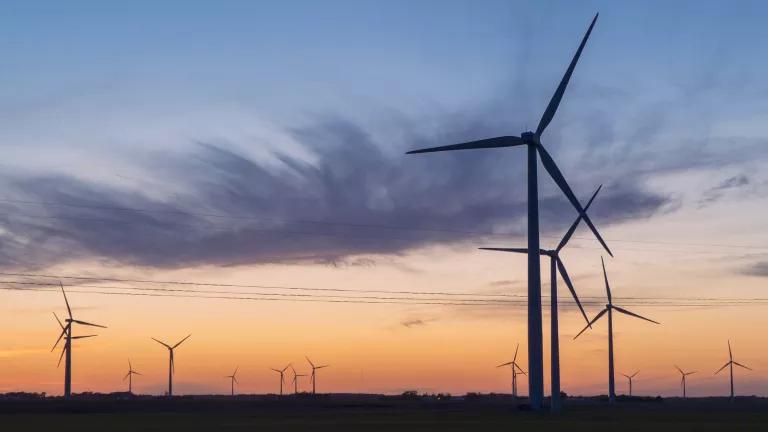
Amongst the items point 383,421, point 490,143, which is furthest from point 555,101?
point 383,421

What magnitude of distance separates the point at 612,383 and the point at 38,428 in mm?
133228

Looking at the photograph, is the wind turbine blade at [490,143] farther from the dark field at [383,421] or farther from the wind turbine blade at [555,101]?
the dark field at [383,421]

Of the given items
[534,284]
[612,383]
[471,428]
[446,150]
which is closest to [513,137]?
[446,150]

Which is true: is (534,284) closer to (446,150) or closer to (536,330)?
(536,330)

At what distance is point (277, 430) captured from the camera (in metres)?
84.3

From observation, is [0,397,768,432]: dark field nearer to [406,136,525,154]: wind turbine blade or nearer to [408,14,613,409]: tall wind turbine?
[408,14,613,409]: tall wind turbine

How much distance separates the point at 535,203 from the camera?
119625 millimetres

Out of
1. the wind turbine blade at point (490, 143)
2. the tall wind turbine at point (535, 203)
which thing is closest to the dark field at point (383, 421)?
the tall wind turbine at point (535, 203)

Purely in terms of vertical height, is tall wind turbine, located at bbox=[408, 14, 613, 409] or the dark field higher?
tall wind turbine, located at bbox=[408, 14, 613, 409]

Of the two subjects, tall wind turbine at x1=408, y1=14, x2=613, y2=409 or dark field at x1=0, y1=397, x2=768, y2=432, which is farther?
tall wind turbine at x1=408, y1=14, x2=613, y2=409

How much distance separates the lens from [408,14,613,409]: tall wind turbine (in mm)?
115125

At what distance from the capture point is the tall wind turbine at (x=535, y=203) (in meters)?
115

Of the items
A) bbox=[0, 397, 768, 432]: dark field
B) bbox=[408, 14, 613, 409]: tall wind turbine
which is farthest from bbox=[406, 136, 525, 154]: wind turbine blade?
bbox=[0, 397, 768, 432]: dark field

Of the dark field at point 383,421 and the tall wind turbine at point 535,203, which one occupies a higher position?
the tall wind turbine at point 535,203
